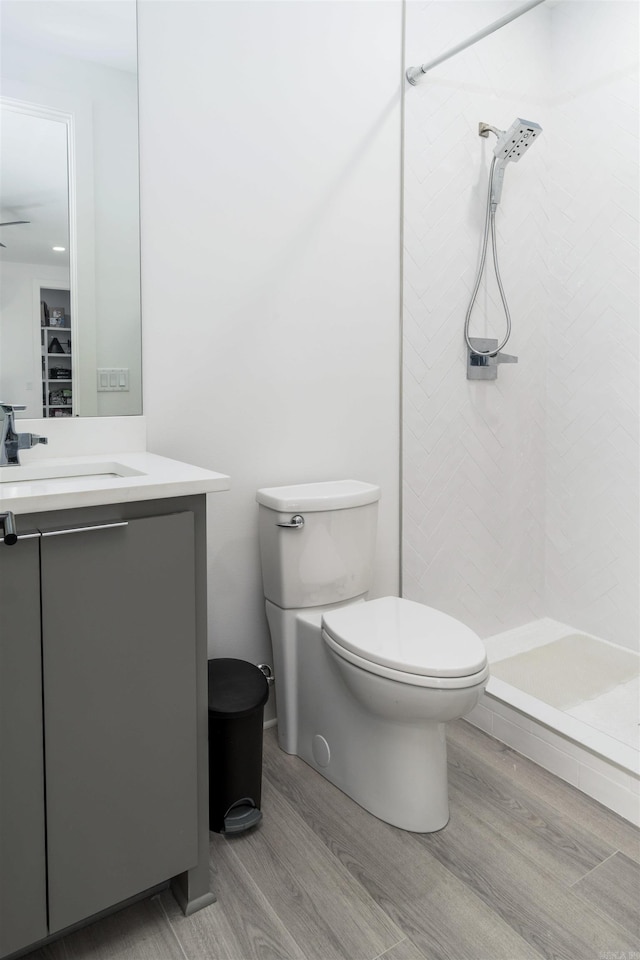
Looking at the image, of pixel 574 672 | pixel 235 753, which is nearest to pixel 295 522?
pixel 235 753

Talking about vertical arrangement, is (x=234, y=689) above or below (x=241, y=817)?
above

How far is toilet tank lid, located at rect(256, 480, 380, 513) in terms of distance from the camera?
1.79 metres

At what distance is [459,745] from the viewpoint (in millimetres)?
1996

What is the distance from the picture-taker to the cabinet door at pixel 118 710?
3.69 ft

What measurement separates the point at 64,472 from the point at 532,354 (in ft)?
6.27

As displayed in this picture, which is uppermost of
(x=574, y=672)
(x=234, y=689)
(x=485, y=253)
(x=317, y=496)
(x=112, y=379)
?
(x=485, y=253)

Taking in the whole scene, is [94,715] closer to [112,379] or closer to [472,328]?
[112,379]

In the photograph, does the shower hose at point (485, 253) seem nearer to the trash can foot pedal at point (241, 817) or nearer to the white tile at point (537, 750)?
A: the white tile at point (537, 750)

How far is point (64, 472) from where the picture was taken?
4.98ft

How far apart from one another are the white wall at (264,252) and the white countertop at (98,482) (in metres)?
0.24

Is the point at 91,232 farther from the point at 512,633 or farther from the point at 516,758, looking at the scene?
the point at 512,633

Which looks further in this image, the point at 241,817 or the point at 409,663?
the point at 241,817

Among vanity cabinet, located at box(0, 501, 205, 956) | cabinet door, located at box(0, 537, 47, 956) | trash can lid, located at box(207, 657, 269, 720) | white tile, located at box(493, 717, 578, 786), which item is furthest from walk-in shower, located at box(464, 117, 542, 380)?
cabinet door, located at box(0, 537, 47, 956)

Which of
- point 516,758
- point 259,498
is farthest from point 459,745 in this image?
point 259,498
